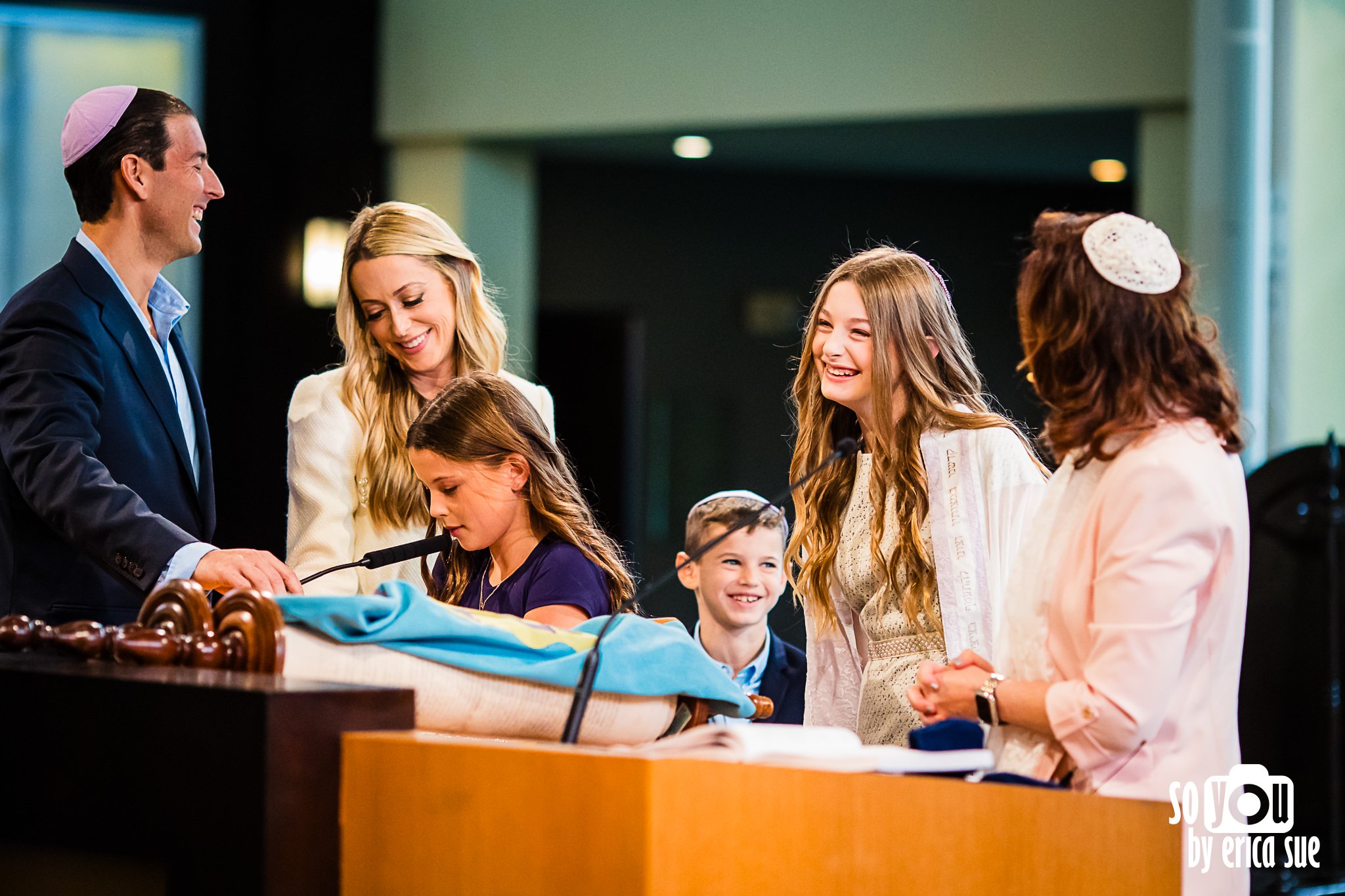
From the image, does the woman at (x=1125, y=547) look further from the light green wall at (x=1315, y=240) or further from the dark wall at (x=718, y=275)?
the dark wall at (x=718, y=275)

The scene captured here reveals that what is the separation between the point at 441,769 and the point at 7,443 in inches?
54.3

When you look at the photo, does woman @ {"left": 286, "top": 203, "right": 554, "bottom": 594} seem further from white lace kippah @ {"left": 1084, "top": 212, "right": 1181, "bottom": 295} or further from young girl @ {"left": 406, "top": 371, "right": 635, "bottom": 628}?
white lace kippah @ {"left": 1084, "top": 212, "right": 1181, "bottom": 295}

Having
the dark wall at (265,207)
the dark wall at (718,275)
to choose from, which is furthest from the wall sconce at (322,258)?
the dark wall at (718,275)

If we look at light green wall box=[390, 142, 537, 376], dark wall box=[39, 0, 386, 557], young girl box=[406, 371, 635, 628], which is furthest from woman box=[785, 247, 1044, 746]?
light green wall box=[390, 142, 537, 376]

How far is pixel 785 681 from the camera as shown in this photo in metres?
3.19

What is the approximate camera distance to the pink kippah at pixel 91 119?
259cm

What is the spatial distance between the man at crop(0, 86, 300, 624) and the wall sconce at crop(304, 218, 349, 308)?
3.91 m

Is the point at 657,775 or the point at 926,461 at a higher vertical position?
the point at 926,461

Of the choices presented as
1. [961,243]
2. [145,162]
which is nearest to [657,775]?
[145,162]

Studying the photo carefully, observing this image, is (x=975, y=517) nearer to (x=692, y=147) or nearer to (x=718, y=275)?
(x=692, y=147)

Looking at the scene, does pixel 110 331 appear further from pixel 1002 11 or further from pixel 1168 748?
pixel 1002 11

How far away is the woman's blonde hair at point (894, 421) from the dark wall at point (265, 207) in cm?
395

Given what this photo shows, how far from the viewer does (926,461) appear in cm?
252

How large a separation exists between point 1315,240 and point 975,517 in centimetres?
330
